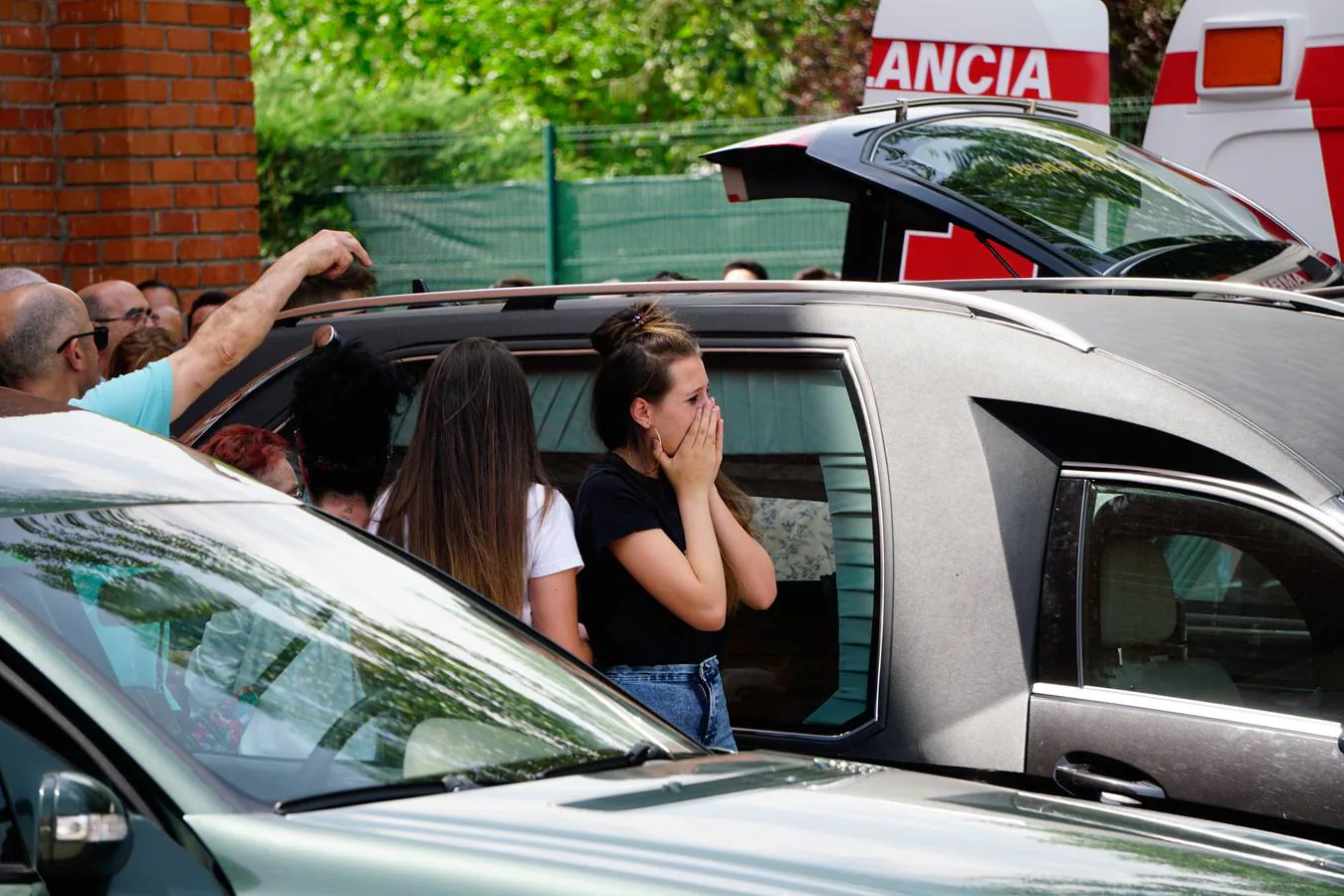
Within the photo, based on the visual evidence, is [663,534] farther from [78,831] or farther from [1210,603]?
[78,831]

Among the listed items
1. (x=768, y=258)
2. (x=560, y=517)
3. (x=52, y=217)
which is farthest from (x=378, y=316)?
(x=768, y=258)

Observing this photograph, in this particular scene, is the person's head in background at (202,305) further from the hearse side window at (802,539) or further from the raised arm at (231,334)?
the hearse side window at (802,539)

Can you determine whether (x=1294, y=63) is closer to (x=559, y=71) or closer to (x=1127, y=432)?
(x=1127, y=432)

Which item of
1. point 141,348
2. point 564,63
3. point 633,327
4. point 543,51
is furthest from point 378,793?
point 564,63

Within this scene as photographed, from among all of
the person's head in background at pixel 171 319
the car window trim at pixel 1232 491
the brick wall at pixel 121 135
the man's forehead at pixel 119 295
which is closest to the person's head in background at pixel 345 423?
the car window trim at pixel 1232 491

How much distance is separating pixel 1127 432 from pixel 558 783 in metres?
1.31

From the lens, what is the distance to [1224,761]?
311 centimetres

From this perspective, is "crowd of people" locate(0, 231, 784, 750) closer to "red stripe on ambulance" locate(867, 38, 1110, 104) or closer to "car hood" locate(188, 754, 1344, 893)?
"car hood" locate(188, 754, 1344, 893)

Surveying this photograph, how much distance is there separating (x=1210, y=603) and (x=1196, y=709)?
185 millimetres

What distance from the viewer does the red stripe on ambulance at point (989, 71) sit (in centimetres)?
668

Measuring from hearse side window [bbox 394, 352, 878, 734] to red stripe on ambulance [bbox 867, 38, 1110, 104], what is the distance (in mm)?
3076

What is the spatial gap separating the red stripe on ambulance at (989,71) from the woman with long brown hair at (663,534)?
327 cm

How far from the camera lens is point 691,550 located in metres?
3.59

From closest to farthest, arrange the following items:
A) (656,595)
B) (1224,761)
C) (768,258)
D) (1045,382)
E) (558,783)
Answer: (558,783), (1224,761), (1045,382), (656,595), (768,258)
